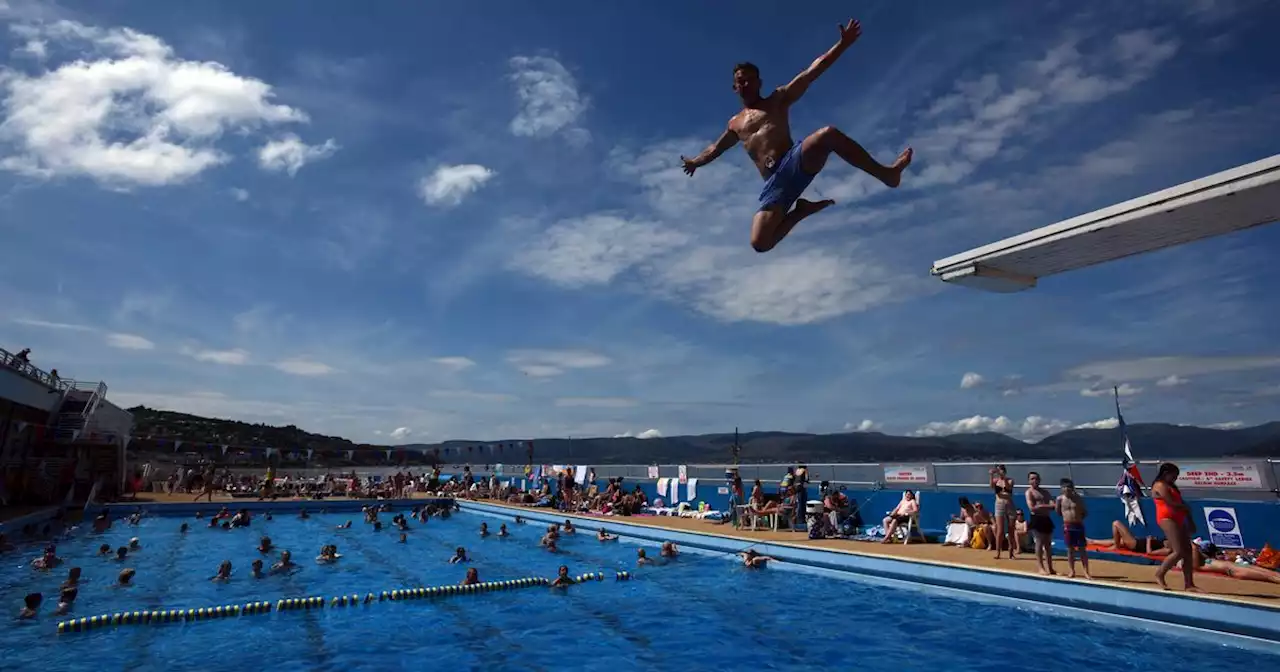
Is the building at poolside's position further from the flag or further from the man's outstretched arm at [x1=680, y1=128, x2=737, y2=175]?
the flag

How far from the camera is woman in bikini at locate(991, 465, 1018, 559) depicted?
37.7ft

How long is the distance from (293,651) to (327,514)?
21.5 m

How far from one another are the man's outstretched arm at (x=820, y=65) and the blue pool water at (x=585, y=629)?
700cm

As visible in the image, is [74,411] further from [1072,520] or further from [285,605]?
[1072,520]

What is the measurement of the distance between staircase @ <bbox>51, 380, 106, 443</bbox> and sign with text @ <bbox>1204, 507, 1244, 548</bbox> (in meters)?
33.5

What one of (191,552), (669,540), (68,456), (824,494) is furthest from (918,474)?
(68,456)

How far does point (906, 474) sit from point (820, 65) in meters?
14.3

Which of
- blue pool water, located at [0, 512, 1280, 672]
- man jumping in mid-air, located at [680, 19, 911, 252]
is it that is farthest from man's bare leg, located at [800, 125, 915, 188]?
blue pool water, located at [0, 512, 1280, 672]

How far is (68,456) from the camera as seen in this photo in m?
25.6

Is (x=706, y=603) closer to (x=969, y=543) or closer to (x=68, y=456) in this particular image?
(x=969, y=543)

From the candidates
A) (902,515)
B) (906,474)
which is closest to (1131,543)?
(902,515)

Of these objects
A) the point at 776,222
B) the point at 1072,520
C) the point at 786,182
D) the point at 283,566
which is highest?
the point at 786,182

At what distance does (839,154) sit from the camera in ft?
13.6

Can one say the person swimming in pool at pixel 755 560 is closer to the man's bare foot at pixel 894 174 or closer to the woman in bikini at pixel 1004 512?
the woman in bikini at pixel 1004 512
